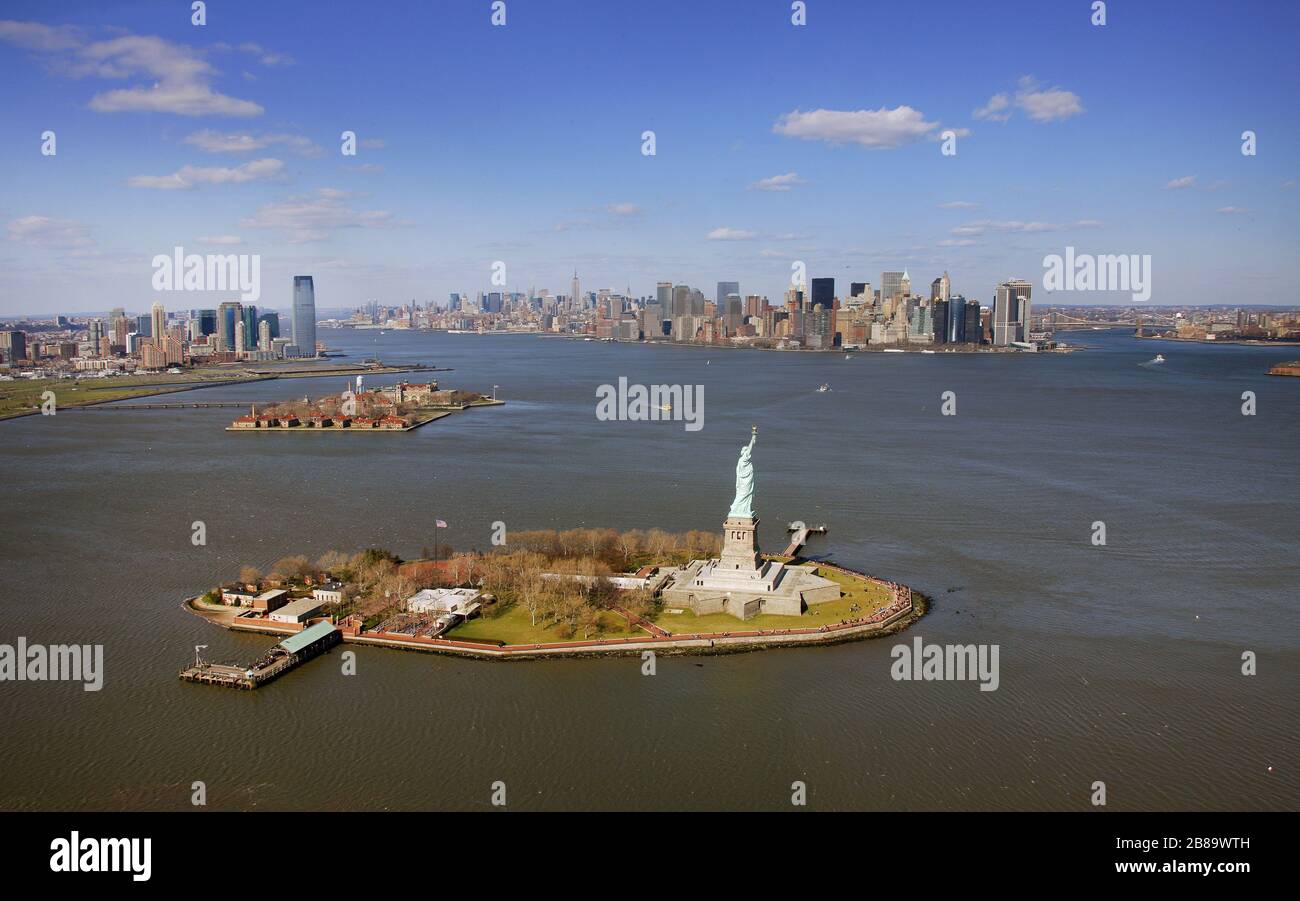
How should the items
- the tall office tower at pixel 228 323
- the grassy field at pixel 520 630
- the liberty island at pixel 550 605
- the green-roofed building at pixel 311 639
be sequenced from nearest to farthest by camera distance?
the green-roofed building at pixel 311 639
the liberty island at pixel 550 605
the grassy field at pixel 520 630
the tall office tower at pixel 228 323

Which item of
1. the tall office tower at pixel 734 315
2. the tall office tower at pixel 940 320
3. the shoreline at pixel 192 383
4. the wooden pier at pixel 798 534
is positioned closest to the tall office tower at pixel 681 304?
the tall office tower at pixel 734 315

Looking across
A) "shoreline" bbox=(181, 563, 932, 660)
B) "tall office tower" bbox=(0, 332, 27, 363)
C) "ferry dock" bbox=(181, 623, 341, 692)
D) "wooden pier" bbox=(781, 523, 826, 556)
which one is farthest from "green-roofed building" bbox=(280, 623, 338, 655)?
"tall office tower" bbox=(0, 332, 27, 363)

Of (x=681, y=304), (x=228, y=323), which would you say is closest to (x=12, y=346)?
(x=228, y=323)

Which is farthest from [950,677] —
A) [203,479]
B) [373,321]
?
[373,321]

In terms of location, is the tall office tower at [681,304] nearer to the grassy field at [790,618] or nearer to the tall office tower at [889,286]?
the tall office tower at [889,286]

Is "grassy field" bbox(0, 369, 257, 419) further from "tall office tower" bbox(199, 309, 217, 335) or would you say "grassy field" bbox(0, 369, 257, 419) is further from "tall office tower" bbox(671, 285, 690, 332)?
"tall office tower" bbox(671, 285, 690, 332)

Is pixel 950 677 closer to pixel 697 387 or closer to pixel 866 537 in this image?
pixel 866 537
